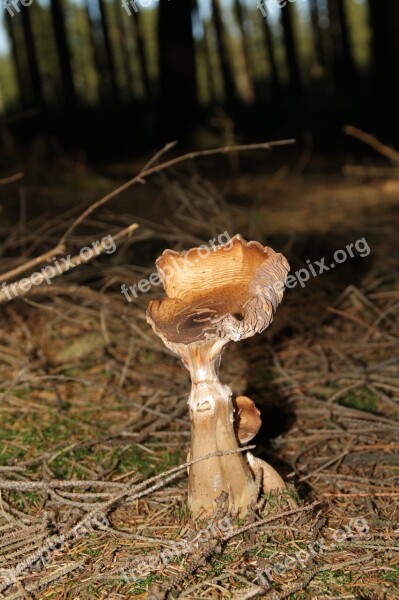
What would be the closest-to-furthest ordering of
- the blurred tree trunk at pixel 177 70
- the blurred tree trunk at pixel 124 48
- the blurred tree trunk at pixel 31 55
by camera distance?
the blurred tree trunk at pixel 177 70
the blurred tree trunk at pixel 31 55
the blurred tree trunk at pixel 124 48

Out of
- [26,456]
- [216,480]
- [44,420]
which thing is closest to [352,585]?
[216,480]

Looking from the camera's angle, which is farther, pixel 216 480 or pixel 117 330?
pixel 117 330

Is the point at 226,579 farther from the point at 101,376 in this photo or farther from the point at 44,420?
the point at 101,376

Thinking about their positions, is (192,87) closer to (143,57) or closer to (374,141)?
(374,141)

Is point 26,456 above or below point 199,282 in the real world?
below

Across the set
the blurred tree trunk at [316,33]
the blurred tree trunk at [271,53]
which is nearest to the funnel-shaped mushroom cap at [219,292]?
the blurred tree trunk at [316,33]

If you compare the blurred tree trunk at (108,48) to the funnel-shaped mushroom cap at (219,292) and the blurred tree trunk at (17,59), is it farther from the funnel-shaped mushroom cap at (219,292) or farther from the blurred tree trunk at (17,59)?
the funnel-shaped mushroom cap at (219,292)

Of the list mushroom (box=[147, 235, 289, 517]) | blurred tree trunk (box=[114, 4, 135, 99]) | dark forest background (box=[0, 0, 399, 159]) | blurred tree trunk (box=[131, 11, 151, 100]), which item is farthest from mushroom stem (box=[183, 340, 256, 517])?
blurred tree trunk (box=[114, 4, 135, 99])
